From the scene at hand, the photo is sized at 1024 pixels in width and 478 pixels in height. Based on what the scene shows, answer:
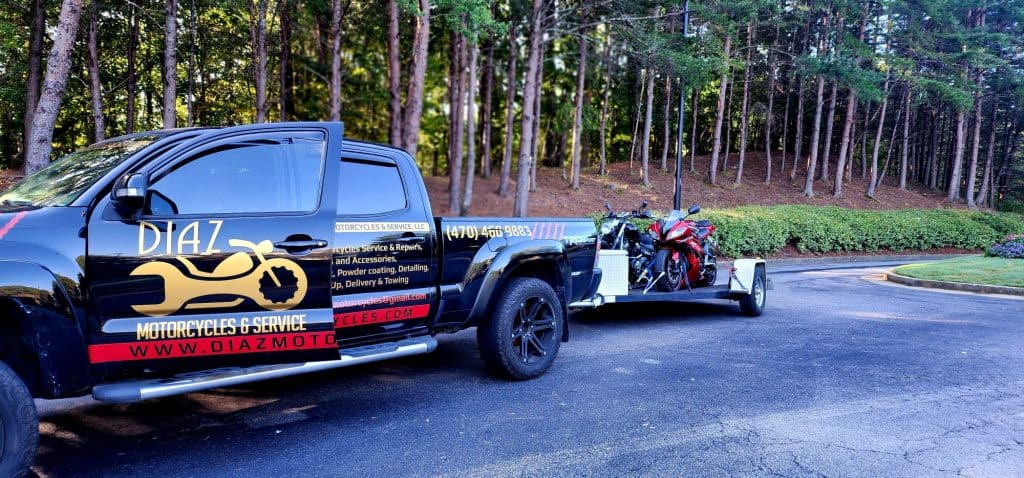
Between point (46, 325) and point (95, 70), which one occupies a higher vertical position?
point (95, 70)

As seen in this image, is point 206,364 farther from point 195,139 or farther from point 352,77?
point 352,77

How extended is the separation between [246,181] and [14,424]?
1740 mm

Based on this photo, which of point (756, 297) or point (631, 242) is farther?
point (756, 297)

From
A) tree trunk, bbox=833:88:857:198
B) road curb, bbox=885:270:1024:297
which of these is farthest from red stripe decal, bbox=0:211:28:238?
tree trunk, bbox=833:88:857:198

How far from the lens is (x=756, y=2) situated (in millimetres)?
24906

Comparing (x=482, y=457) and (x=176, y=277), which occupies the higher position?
(x=176, y=277)

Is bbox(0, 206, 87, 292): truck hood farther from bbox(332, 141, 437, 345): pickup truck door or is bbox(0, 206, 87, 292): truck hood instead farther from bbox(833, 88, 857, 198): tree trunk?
bbox(833, 88, 857, 198): tree trunk

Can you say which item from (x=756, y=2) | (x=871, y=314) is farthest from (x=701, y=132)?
(x=871, y=314)

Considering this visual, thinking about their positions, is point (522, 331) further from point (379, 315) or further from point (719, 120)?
point (719, 120)

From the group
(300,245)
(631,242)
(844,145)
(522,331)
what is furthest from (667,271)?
(844,145)

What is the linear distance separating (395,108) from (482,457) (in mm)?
15986

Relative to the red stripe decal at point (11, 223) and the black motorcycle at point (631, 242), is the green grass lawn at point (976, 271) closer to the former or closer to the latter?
the black motorcycle at point (631, 242)

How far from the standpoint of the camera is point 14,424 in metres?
3.04

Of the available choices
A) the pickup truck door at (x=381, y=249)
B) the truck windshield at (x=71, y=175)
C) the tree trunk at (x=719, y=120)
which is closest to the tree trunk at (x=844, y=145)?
the tree trunk at (x=719, y=120)
